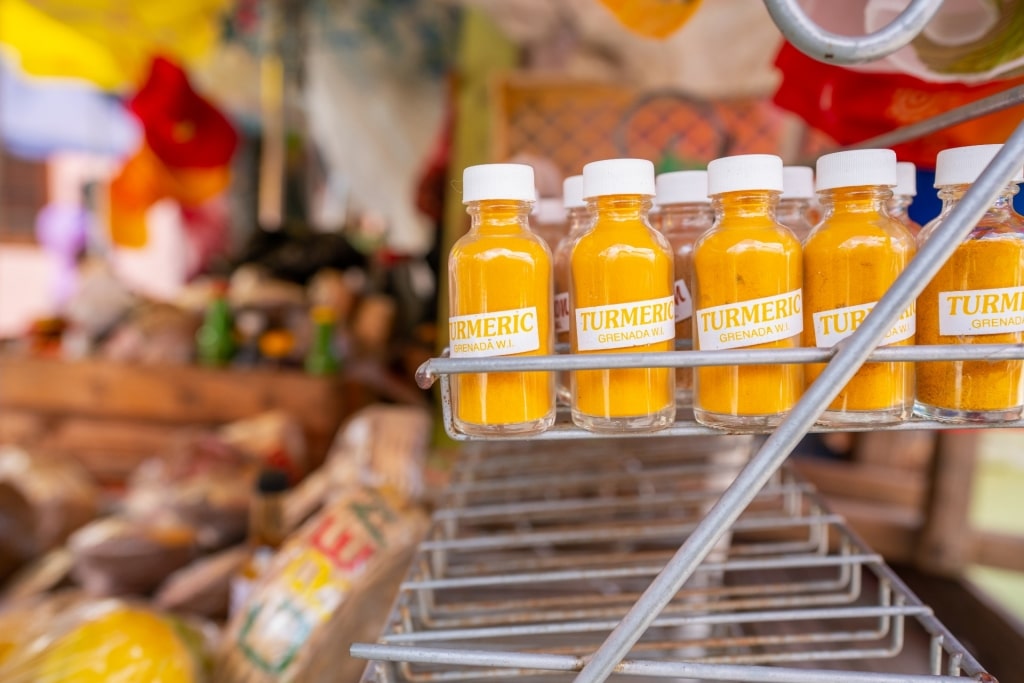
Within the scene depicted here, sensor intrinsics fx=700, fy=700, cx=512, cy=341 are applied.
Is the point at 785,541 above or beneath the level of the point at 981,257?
beneath

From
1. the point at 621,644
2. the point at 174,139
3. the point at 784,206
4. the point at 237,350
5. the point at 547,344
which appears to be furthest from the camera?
the point at 174,139

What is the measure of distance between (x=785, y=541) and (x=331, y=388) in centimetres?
150

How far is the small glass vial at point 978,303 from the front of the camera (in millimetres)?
458

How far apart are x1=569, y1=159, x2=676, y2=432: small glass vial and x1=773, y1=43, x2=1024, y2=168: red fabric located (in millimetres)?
310

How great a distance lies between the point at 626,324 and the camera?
468 mm

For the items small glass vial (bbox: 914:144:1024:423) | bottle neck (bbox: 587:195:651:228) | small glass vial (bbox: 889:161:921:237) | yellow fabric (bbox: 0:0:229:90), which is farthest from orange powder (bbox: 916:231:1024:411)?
yellow fabric (bbox: 0:0:229:90)

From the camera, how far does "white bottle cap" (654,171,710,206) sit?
0.63m

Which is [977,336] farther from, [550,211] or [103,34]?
[103,34]

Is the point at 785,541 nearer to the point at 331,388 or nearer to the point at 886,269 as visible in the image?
the point at 886,269

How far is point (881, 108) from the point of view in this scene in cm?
70

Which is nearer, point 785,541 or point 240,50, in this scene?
point 785,541

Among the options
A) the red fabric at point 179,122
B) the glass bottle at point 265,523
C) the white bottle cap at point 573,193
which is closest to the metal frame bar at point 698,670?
the white bottle cap at point 573,193

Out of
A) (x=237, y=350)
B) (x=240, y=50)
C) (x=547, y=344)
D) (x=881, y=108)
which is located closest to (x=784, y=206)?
(x=881, y=108)

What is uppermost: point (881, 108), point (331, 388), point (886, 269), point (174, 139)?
point (174, 139)
